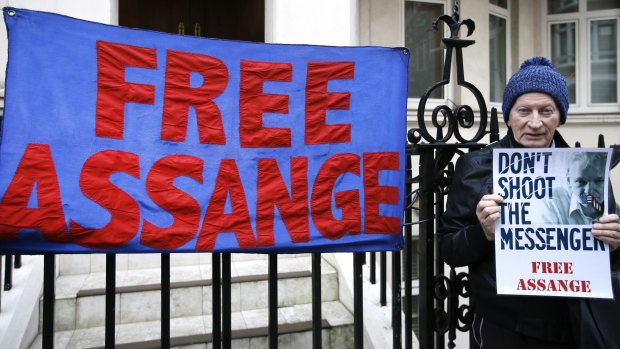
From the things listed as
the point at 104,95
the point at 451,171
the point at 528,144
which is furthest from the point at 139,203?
the point at 528,144

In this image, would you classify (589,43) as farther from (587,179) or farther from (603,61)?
(587,179)

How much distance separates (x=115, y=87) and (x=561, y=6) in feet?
25.5

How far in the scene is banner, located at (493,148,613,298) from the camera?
1.46 metres

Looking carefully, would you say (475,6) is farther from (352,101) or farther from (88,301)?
(88,301)

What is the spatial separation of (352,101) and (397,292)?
36.3 inches

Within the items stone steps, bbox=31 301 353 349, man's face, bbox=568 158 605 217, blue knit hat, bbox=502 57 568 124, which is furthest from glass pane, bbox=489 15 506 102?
man's face, bbox=568 158 605 217

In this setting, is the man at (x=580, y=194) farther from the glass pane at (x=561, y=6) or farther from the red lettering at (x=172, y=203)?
the glass pane at (x=561, y=6)

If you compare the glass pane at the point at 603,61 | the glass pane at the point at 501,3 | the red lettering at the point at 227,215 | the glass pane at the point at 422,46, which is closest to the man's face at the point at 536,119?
the red lettering at the point at 227,215

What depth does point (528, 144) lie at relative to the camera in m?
1.59

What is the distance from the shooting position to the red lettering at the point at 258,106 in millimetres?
1869

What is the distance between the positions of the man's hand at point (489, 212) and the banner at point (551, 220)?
0.02 metres

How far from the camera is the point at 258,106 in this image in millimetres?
1890

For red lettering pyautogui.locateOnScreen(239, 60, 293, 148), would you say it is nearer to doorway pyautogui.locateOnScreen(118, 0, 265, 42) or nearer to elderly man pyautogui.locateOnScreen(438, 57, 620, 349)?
elderly man pyautogui.locateOnScreen(438, 57, 620, 349)

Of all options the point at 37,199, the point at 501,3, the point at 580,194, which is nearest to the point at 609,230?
the point at 580,194
